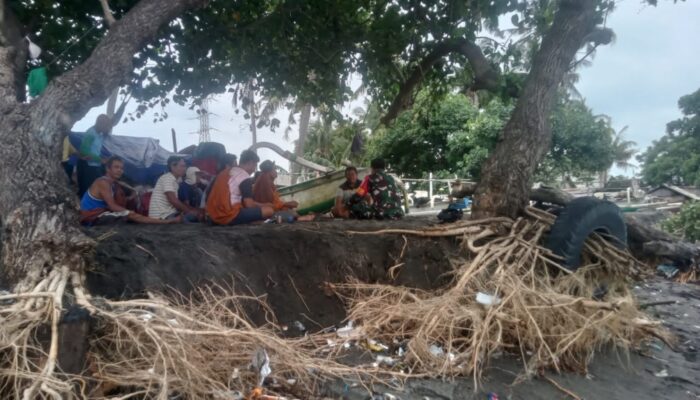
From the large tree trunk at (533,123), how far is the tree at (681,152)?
2125 cm

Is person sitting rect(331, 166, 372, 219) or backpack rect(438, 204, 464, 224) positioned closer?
backpack rect(438, 204, 464, 224)

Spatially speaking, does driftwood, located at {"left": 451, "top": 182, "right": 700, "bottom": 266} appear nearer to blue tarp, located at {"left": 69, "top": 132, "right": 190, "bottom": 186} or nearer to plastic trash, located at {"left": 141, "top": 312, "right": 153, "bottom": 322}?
plastic trash, located at {"left": 141, "top": 312, "right": 153, "bottom": 322}

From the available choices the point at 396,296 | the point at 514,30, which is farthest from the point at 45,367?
the point at 514,30

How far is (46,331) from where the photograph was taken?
10.4 ft

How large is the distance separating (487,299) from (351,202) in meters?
3.71

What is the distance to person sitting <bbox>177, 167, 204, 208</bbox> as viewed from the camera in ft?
26.1

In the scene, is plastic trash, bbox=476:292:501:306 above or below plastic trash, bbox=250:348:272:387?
above

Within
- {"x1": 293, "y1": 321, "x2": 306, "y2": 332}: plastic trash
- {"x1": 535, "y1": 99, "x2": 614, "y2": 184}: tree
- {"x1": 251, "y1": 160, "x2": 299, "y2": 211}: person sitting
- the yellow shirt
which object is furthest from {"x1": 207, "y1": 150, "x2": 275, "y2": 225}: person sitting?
{"x1": 535, "y1": 99, "x2": 614, "y2": 184}: tree

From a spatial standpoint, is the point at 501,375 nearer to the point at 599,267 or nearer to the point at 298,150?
the point at 599,267

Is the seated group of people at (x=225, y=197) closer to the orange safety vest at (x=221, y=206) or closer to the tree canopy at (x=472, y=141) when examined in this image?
the orange safety vest at (x=221, y=206)

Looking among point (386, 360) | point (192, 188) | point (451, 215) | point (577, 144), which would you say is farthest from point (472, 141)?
point (386, 360)

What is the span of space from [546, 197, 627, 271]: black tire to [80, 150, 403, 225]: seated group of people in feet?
8.07

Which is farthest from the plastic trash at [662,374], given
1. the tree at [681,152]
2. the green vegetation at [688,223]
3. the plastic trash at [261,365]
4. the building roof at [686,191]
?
the tree at [681,152]

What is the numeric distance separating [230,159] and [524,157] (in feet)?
13.4
